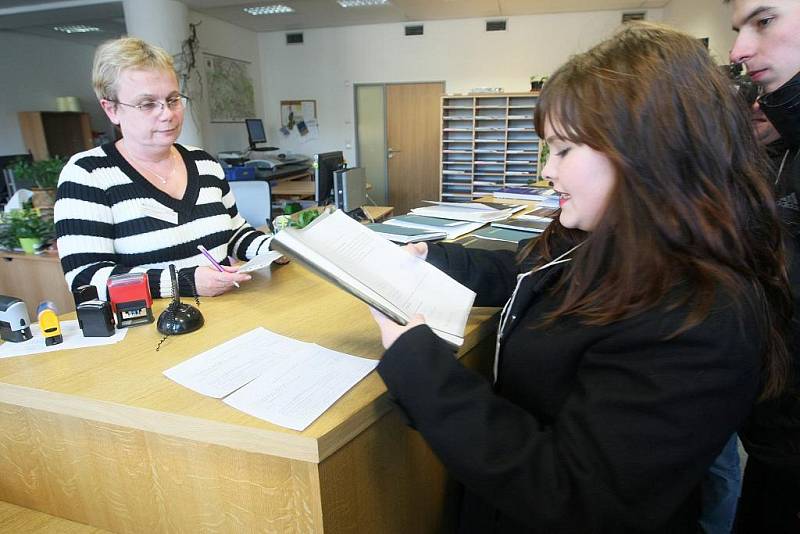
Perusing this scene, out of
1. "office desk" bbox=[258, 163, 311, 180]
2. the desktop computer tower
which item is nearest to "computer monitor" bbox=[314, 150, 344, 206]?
the desktop computer tower

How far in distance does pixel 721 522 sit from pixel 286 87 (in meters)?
7.69

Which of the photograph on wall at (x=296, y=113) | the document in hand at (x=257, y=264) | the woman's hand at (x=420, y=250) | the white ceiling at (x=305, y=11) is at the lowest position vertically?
the document in hand at (x=257, y=264)

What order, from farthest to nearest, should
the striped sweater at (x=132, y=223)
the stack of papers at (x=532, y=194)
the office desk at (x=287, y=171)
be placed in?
the office desk at (x=287, y=171)
the stack of papers at (x=532, y=194)
the striped sweater at (x=132, y=223)

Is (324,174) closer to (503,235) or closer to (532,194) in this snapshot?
(532,194)

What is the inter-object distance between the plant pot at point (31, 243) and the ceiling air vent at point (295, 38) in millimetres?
5835

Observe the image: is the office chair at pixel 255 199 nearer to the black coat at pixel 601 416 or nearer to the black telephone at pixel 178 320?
the black telephone at pixel 178 320

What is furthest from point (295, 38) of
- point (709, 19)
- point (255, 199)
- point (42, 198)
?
point (42, 198)

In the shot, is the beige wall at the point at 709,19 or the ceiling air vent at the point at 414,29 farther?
the ceiling air vent at the point at 414,29

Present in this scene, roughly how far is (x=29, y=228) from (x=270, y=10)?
4786 millimetres

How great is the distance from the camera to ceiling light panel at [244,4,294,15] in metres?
6.08

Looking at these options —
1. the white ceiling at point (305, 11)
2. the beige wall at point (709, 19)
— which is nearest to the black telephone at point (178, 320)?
the beige wall at point (709, 19)

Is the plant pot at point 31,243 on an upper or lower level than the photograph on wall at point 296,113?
lower

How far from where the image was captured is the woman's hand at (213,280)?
1.21 meters

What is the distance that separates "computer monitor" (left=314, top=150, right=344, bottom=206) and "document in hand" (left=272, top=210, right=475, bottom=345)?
7.40 feet
